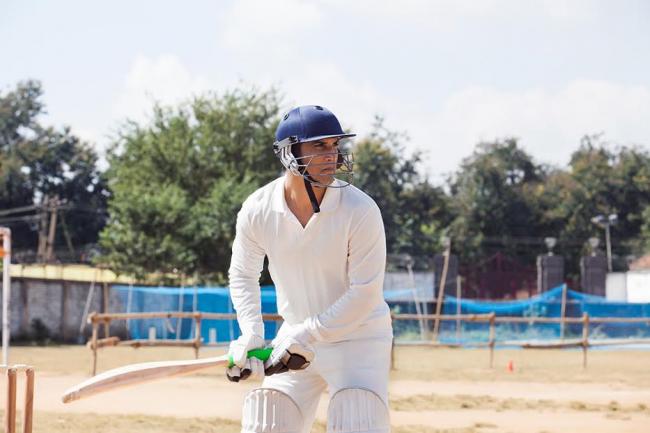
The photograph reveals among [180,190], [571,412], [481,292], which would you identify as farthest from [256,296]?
[481,292]

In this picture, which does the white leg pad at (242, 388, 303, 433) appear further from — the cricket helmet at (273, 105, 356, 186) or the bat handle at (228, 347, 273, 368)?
the cricket helmet at (273, 105, 356, 186)

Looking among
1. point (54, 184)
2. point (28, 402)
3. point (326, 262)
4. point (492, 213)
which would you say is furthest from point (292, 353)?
point (54, 184)

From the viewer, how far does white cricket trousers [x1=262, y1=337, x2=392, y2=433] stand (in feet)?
17.1

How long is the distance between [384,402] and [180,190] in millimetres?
35249

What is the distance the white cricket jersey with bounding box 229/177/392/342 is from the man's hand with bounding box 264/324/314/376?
53 mm

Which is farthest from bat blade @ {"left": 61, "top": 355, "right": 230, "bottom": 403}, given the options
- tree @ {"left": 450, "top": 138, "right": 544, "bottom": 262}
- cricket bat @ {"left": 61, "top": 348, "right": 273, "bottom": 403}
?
tree @ {"left": 450, "top": 138, "right": 544, "bottom": 262}

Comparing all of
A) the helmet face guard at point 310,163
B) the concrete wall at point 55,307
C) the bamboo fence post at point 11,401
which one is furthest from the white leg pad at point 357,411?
the concrete wall at point 55,307

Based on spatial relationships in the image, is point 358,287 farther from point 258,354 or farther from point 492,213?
point 492,213

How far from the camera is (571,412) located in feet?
43.5

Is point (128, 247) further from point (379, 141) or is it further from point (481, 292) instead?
point (379, 141)

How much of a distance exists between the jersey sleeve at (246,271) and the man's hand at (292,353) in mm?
261

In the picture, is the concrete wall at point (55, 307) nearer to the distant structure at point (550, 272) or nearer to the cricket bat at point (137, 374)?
the distant structure at point (550, 272)

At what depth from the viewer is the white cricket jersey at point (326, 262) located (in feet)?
17.1

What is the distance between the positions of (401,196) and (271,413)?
5302 cm
